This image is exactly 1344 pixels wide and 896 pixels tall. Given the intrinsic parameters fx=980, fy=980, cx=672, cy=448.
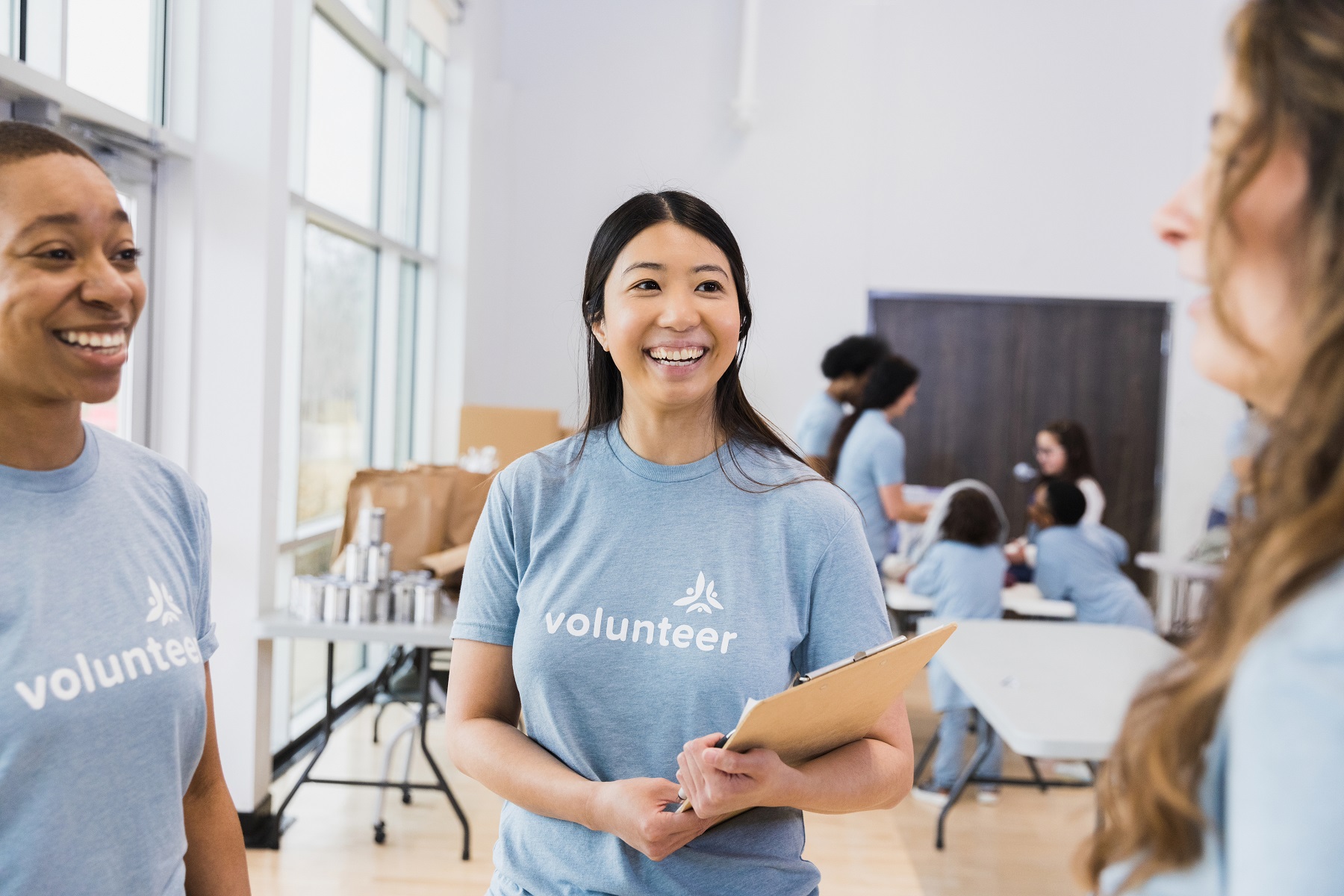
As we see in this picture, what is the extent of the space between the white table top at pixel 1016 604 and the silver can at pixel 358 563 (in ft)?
7.13

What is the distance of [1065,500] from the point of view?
4.05 meters

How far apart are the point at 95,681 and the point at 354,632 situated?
83.9 inches

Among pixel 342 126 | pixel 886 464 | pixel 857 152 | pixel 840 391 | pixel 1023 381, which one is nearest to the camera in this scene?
pixel 886 464

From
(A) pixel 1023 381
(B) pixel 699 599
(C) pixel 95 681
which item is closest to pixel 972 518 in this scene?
(A) pixel 1023 381

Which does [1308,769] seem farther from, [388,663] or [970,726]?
[970,726]

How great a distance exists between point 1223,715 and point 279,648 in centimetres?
398

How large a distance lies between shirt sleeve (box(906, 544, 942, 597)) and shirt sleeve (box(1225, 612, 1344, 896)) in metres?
3.74

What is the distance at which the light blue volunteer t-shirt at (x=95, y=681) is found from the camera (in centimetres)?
92

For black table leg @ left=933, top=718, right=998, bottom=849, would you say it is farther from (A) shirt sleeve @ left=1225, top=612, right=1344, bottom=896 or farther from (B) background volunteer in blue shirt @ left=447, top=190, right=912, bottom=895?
(A) shirt sleeve @ left=1225, top=612, right=1344, bottom=896

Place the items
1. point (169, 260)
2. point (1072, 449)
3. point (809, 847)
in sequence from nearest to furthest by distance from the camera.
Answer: point (169, 260), point (809, 847), point (1072, 449)

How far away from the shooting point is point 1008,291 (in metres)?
6.46

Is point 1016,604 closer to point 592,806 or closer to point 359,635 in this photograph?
point 359,635

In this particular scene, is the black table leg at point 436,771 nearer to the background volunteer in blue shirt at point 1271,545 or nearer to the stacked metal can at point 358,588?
the stacked metal can at point 358,588

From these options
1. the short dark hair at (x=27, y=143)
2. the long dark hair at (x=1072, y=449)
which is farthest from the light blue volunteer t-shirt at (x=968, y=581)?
the short dark hair at (x=27, y=143)
